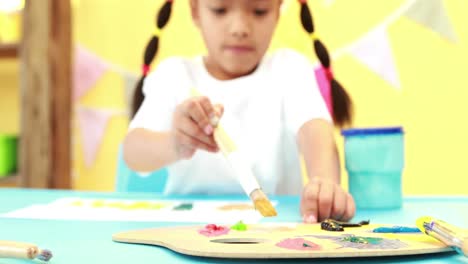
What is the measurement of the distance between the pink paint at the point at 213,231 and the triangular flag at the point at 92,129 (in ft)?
4.56

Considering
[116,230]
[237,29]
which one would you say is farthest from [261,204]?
[237,29]

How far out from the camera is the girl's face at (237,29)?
83 cm

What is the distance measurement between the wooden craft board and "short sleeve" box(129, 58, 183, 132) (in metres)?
0.47

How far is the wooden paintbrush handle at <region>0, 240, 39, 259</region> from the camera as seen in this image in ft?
1.03

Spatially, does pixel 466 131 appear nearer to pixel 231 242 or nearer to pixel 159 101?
pixel 159 101

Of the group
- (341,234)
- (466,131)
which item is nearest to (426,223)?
(341,234)

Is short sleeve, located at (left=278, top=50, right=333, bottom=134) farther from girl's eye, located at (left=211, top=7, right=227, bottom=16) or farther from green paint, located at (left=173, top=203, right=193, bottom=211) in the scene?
green paint, located at (left=173, top=203, right=193, bottom=211)

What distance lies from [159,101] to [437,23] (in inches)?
34.9

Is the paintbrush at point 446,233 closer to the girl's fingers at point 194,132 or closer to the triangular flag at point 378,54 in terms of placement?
the girl's fingers at point 194,132

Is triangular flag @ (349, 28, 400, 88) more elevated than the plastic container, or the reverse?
triangular flag @ (349, 28, 400, 88)

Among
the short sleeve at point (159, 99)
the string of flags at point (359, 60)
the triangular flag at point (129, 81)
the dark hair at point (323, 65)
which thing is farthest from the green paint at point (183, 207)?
the triangular flag at point (129, 81)

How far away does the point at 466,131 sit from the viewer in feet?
4.77

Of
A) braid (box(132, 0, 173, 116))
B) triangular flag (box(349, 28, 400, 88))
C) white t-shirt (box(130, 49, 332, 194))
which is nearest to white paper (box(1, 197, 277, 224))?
white t-shirt (box(130, 49, 332, 194))

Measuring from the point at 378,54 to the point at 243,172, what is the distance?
1.08 meters
